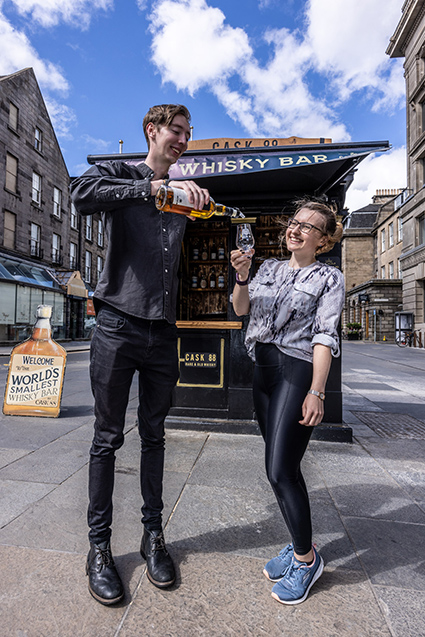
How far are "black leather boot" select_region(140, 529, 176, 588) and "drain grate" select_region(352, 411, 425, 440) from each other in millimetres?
3515

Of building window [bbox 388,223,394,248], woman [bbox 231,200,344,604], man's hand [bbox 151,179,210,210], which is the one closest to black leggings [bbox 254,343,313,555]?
woman [bbox 231,200,344,604]

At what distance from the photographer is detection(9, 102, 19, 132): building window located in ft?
72.0

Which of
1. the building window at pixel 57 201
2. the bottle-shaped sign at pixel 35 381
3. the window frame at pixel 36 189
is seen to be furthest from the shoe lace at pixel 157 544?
the building window at pixel 57 201

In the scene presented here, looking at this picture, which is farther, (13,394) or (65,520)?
(13,394)

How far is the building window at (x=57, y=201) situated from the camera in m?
26.5

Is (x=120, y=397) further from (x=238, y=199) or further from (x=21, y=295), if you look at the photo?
A: (x=21, y=295)

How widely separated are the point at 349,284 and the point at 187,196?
50.4 meters

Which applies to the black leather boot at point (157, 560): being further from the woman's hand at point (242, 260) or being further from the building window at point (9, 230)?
the building window at point (9, 230)

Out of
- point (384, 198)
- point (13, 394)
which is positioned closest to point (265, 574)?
point (13, 394)

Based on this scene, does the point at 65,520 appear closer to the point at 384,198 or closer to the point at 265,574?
the point at 265,574

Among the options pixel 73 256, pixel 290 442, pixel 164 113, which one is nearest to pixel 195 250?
pixel 164 113

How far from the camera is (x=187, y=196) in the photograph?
1.61m

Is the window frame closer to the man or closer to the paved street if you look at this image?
the paved street

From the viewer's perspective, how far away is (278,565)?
185 centimetres
